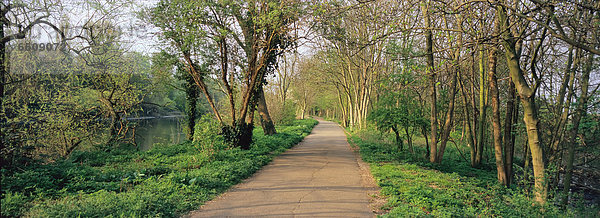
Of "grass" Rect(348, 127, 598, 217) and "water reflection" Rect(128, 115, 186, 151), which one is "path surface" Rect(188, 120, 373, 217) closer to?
"grass" Rect(348, 127, 598, 217)

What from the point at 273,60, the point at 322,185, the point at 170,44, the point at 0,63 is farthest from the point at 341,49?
the point at 0,63

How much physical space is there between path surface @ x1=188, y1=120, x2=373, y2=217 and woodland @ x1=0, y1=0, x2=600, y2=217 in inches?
18.3

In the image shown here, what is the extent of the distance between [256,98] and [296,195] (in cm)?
814

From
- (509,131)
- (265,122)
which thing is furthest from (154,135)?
(509,131)

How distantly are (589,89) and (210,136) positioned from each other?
11640 mm

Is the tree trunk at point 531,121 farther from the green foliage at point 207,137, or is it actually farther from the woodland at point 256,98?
the green foliage at point 207,137

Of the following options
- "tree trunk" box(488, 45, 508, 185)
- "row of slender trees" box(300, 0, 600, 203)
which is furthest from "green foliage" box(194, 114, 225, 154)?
"tree trunk" box(488, 45, 508, 185)

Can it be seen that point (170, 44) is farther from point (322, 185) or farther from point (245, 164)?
point (322, 185)

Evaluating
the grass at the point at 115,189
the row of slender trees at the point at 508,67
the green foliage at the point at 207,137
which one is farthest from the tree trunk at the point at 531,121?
the green foliage at the point at 207,137

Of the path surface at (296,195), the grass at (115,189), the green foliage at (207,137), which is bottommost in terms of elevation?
the path surface at (296,195)

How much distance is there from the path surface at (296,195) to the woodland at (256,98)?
1.53ft

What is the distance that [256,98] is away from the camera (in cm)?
1394

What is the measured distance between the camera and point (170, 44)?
12797mm

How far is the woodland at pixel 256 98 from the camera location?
18.6 feet
